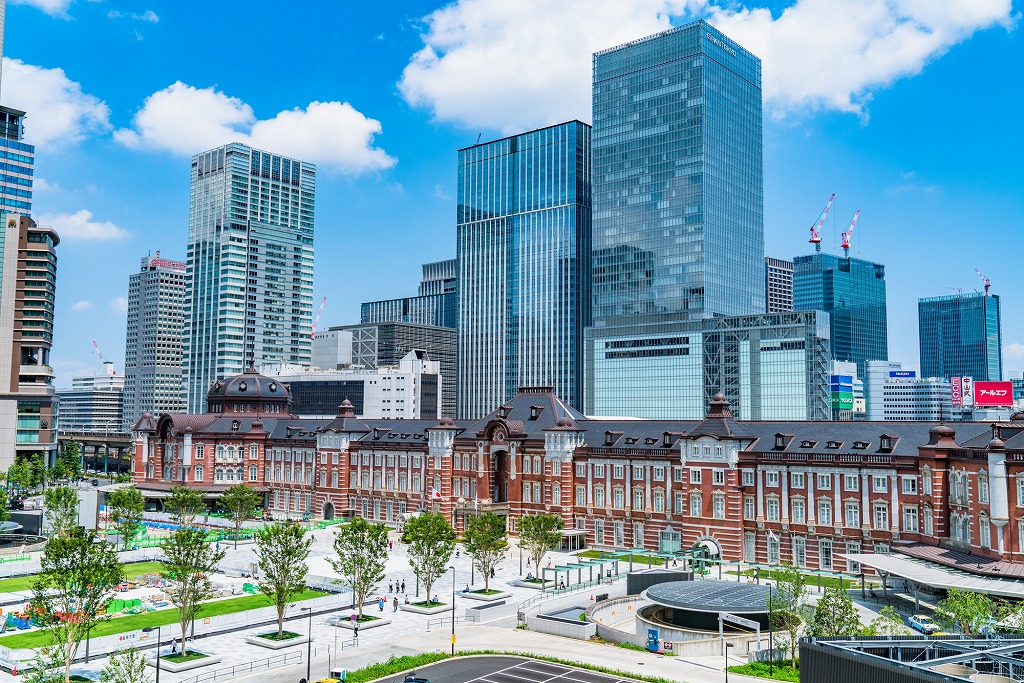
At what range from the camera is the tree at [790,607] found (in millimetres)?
60412

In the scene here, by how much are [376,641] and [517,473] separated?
50738 millimetres

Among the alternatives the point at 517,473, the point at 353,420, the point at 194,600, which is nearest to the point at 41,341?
the point at 353,420

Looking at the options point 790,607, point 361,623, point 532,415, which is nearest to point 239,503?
point 532,415

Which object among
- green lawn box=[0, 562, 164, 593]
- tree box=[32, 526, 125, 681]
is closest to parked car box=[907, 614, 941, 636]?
tree box=[32, 526, 125, 681]

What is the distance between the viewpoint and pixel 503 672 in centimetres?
5775

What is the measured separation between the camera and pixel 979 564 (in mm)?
72812

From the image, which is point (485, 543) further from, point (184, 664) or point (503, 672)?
point (184, 664)

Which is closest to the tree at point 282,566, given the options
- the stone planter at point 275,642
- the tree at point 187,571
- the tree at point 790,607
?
the stone planter at point 275,642

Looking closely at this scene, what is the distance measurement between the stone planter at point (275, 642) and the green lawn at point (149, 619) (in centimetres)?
813

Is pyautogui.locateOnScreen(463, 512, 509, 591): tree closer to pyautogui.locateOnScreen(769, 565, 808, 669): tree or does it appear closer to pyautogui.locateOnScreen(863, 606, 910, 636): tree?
pyautogui.locateOnScreen(769, 565, 808, 669): tree

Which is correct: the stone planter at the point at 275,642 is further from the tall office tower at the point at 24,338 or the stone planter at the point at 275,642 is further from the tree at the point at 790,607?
the tall office tower at the point at 24,338

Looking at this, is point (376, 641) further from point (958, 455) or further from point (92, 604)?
point (958, 455)

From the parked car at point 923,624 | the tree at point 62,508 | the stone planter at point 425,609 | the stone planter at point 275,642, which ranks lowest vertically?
the stone planter at point 425,609

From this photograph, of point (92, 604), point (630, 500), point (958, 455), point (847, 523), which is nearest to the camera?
point (92, 604)
